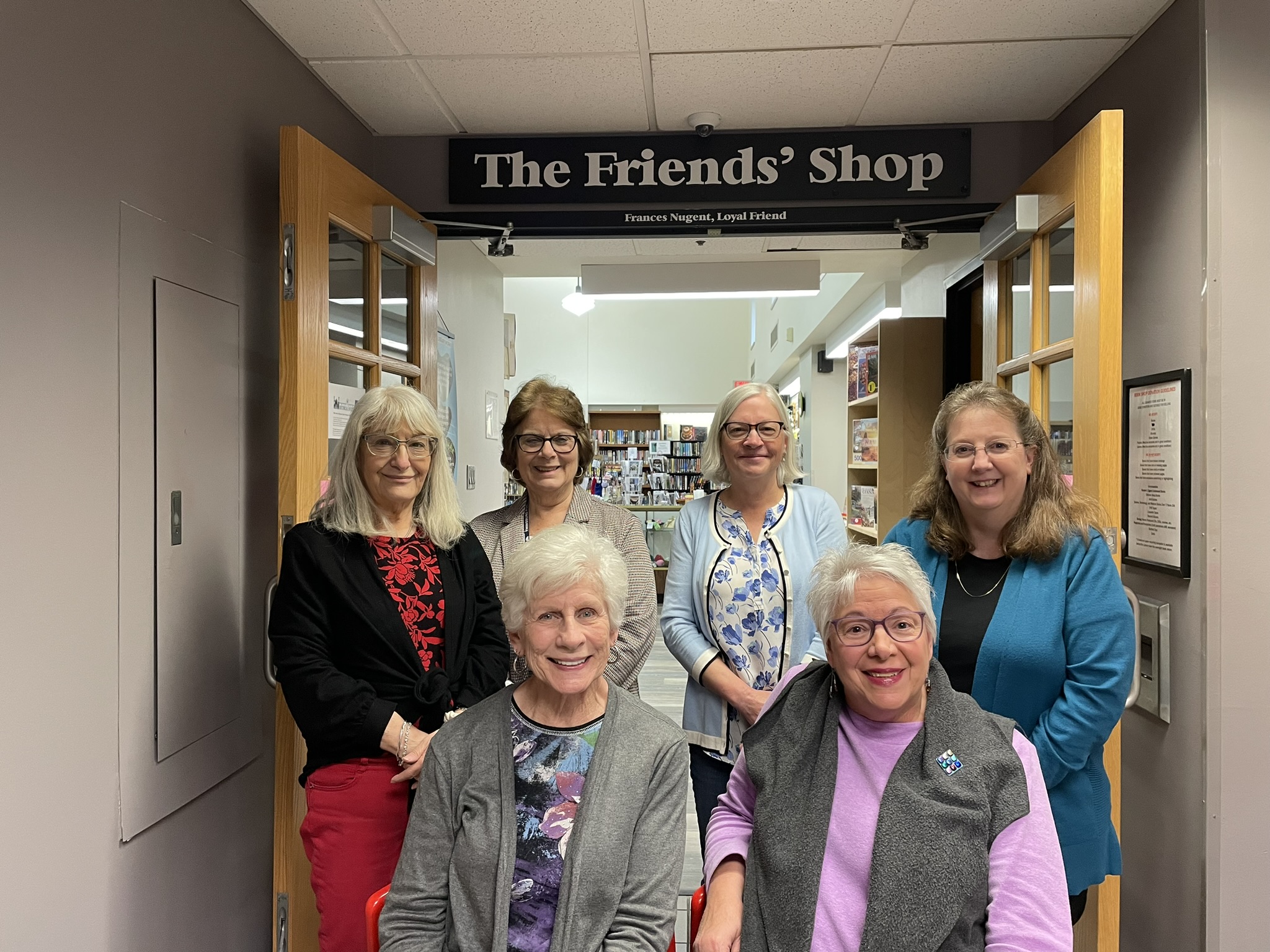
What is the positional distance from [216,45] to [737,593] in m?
1.95

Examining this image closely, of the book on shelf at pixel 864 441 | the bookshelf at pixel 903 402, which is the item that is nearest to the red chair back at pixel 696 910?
the bookshelf at pixel 903 402

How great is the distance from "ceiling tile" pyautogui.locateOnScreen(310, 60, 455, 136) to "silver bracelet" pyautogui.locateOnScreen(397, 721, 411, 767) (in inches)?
79.7

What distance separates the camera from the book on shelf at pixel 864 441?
17.3 feet

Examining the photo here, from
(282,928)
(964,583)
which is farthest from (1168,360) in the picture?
(282,928)

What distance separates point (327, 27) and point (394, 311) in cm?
89

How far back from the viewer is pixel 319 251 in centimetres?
241

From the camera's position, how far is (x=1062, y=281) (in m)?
2.50

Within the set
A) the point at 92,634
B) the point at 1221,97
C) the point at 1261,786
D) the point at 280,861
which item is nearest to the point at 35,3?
the point at 92,634

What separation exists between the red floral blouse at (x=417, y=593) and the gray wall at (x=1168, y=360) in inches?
74.4

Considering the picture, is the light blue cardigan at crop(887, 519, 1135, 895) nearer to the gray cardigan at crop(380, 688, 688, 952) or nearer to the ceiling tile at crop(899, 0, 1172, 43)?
the gray cardigan at crop(380, 688, 688, 952)

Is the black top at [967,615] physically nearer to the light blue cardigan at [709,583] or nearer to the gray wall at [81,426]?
the light blue cardigan at [709,583]

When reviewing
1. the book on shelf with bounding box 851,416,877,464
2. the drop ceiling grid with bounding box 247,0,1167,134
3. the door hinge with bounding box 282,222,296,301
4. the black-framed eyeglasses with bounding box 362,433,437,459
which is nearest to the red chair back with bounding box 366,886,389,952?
the black-framed eyeglasses with bounding box 362,433,437,459

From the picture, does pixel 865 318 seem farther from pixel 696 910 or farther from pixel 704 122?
pixel 696 910

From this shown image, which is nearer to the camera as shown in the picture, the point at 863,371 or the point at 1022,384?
the point at 1022,384
